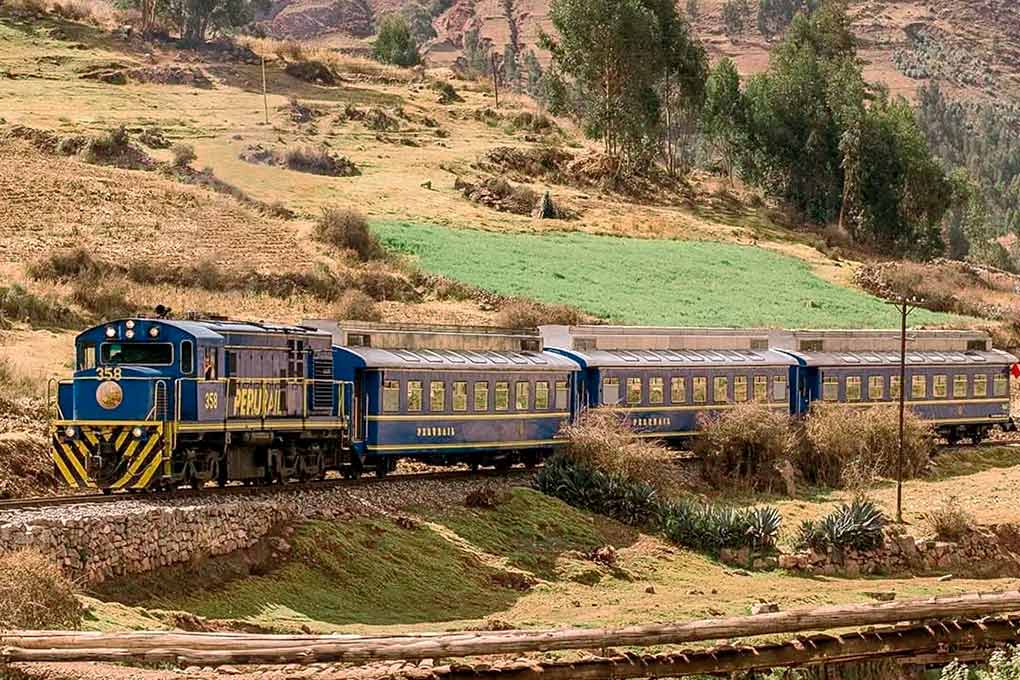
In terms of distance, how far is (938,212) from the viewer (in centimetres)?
11500

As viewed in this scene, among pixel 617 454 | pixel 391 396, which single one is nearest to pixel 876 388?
pixel 617 454

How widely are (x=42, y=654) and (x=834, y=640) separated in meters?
12.2

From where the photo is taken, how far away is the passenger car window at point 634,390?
4872cm

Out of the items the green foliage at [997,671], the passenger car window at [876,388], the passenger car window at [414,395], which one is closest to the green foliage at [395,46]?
the passenger car window at [876,388]

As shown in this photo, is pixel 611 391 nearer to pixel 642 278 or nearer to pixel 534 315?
pixel 534 315

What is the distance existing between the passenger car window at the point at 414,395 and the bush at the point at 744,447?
11.7m

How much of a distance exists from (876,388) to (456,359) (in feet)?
68.2

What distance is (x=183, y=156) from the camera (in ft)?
280

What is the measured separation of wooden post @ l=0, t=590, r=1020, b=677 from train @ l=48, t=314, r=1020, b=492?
9841mm

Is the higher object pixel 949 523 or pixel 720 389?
pixel 720 389

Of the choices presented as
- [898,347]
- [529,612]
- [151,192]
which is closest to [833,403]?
[898,347]

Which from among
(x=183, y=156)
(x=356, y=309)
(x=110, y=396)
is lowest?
(x=356, y=309)

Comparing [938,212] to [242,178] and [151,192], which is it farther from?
[151,192]

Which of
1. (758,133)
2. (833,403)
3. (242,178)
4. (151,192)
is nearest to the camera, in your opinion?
(833,403)
